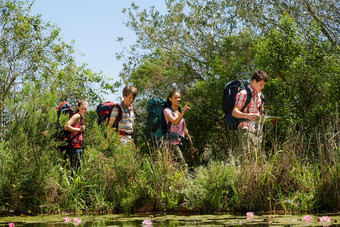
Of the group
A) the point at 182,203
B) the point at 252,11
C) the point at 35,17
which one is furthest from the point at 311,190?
the point at 35,17

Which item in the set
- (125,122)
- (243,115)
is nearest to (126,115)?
(125,122)

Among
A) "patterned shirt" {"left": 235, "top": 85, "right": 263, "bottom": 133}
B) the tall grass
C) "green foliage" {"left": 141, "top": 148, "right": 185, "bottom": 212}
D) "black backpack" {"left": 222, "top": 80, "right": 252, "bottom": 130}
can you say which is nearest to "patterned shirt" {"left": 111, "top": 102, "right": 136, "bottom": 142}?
the tall grass

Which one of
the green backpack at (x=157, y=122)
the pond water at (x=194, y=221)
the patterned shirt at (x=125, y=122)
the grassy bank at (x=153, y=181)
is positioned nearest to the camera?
the pond water at (x=194, y=221)

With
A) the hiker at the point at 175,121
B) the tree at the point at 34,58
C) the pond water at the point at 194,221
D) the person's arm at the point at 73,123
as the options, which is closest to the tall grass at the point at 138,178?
the hiker at the point at 175,121

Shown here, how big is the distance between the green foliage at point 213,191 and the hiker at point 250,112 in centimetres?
55

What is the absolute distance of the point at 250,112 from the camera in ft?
24.7

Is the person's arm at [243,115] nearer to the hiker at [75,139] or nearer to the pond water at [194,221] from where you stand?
the pond water at [194,221]

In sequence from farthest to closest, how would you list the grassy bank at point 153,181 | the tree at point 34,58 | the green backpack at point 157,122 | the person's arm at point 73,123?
the tree at point 34,58 < the green backpack at point 157,122 < the person's arm at point 73,123 < the grassy bank at point 153,181

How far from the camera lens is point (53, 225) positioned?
559 cm

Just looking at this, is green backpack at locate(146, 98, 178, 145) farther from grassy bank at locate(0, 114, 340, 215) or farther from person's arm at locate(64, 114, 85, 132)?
person's arm at locate(64, 114, 85, 132)

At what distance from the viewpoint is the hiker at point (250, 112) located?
734 centimetres

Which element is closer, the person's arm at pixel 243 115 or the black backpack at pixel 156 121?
the person's arm at pixel 243 115

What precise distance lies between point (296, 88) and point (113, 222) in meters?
5.73

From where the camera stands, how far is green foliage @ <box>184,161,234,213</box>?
6848mm
